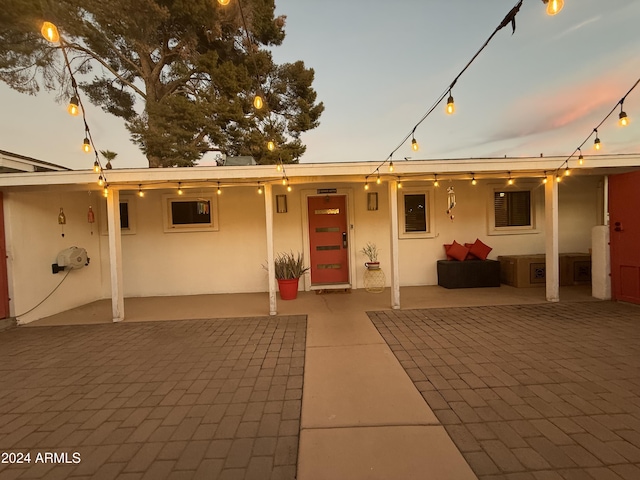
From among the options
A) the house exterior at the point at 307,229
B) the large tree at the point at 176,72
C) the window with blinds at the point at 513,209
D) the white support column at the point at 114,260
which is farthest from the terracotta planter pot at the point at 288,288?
the large tree at the point at 176,72

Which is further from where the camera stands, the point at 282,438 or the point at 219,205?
the point at 219,205

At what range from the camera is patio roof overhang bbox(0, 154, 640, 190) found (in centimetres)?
484

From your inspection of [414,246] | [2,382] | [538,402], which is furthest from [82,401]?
[414,246]

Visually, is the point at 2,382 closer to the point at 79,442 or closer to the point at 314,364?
the point at 79,442

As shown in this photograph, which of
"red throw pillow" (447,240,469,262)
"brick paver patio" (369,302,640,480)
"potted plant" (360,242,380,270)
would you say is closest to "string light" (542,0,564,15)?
"brick paver patio" (369,302,640,480)

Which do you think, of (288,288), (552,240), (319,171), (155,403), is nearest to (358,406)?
(155,403)

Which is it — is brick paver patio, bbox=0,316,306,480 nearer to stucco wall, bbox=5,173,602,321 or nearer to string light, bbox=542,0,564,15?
stucco wall, bbox=5,173,602,321

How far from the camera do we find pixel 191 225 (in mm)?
6938

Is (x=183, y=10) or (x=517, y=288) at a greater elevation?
(x=183, y=10)

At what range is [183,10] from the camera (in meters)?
8.30

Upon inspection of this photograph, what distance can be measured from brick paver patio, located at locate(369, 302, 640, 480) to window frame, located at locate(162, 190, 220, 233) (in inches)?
173

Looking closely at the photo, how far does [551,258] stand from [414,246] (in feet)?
8.57

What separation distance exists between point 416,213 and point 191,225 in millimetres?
5405

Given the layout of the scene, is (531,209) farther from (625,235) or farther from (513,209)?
(625,235)
